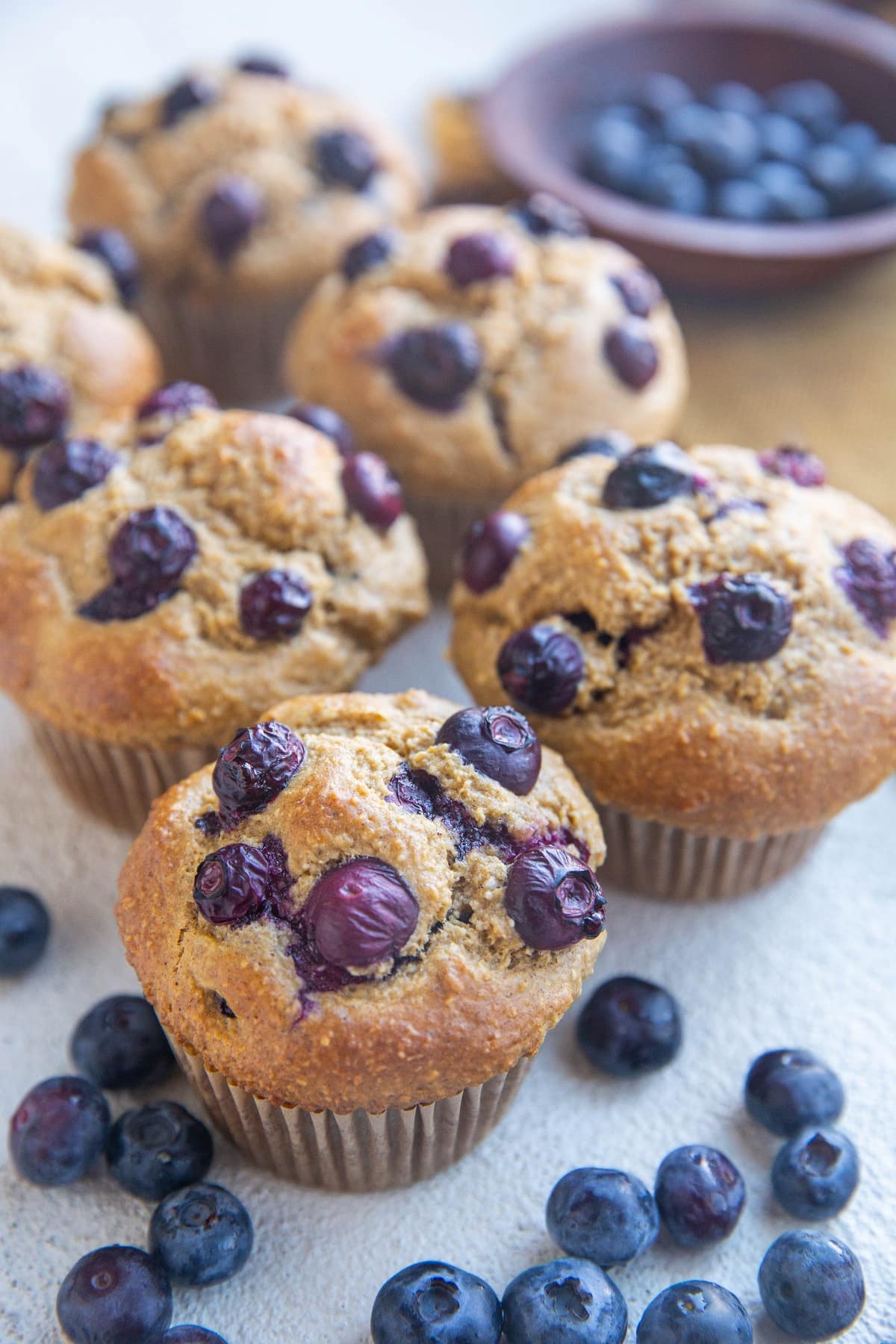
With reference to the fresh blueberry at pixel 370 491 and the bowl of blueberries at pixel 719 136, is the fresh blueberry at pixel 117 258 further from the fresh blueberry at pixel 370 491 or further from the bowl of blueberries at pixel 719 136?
the bowl of blueberries at pixel 719 136

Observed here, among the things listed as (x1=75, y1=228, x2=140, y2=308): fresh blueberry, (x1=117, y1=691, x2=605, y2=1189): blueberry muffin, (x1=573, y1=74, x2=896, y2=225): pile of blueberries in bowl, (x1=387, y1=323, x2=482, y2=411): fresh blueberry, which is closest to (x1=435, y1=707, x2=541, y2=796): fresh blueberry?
(x1=117, y1=691, x2=605, y2=1189): blueberry muffin

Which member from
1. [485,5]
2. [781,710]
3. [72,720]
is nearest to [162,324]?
[72,720]

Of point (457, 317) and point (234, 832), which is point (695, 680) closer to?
point (234, 832)

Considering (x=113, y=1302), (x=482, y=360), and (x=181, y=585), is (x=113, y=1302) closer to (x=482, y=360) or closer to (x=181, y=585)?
(x=181, y=585)

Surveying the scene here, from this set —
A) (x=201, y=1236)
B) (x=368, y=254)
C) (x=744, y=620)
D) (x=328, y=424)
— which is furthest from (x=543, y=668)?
(x=368, y=254)

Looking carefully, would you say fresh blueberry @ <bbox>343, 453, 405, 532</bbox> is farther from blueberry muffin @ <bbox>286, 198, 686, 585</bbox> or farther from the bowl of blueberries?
the bowl of blueberries

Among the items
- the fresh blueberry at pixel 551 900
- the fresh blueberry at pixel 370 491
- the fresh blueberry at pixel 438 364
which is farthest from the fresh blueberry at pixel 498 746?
the fresh blueberry at pixel 438 364

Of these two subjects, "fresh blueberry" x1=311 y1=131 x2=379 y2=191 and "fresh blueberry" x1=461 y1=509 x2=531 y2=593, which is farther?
"fresh blueberry" x1=311 y1=131 x2=379 y2=191

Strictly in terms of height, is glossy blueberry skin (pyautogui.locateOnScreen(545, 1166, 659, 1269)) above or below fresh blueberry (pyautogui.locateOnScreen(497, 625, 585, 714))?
below
